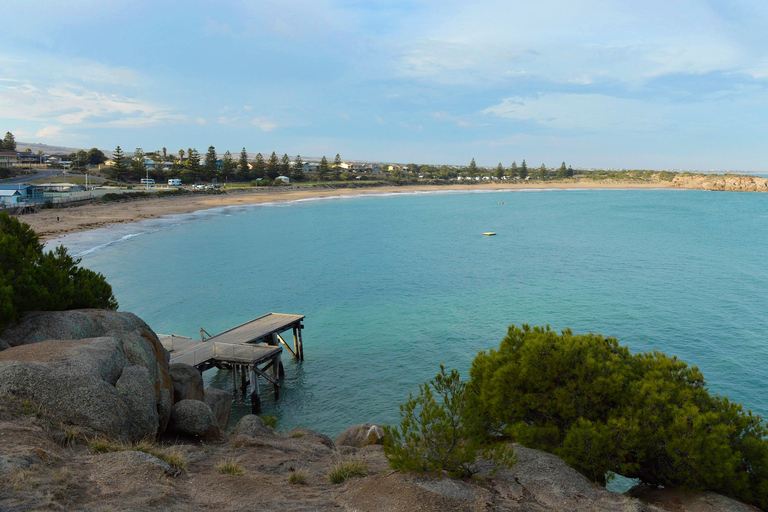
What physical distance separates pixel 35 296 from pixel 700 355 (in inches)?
1155

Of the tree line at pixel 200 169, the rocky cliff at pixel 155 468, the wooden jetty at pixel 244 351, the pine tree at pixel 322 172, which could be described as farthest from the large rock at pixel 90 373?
the pine tree at pixel 322 172

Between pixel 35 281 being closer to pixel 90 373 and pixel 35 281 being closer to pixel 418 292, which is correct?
pixel 90 373

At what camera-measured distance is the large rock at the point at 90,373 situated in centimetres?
971

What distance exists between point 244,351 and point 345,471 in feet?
41.2

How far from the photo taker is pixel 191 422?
40.1ft

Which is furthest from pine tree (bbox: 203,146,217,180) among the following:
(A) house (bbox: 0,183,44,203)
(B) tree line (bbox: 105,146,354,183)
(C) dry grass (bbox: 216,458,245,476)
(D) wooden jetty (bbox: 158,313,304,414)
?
(C) dry grass (bbox: 216,458,245,476)

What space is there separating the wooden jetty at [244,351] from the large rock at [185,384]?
15.4 feet

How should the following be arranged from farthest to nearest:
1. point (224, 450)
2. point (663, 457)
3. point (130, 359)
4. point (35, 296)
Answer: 1. point (35, 296)
2. point (130, 359)
3. point (224, 450)
4. point (663, 457)

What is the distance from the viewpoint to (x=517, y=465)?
396 inches

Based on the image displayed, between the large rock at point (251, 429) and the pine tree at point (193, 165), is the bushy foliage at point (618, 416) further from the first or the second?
the pine tree at point (193, 165)

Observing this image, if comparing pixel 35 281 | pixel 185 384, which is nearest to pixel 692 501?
pixel 185 384

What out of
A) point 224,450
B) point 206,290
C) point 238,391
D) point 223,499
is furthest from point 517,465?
point 206,290

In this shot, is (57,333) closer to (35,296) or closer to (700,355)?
(35,296)

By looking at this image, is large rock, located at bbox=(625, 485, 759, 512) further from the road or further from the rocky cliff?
the road
